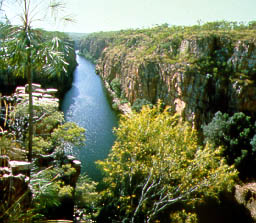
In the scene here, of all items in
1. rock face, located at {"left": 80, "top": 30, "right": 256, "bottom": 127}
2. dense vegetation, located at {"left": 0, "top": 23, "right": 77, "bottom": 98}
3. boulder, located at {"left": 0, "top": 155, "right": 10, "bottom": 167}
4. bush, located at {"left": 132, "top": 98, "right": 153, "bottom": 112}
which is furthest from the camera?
bush, located at {"left": 132, "top": 98, "right": 153, "bottom": 112}

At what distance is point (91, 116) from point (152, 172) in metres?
26.8

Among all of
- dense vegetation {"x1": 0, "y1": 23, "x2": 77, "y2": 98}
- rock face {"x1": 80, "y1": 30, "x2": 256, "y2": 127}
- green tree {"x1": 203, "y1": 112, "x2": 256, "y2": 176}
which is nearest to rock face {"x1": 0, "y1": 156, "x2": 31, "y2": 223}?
dense vegetation {"x1": 0, "y1": 23, "x2": 77, "y2": 98}

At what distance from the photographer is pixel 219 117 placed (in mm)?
23906

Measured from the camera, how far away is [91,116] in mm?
38969

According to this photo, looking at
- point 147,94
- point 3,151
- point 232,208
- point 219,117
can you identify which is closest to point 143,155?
point 3,151

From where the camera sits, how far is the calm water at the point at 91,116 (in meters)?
25.5

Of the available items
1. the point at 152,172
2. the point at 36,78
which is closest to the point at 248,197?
the point at 152,172

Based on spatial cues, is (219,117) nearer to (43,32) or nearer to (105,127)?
(105,127)

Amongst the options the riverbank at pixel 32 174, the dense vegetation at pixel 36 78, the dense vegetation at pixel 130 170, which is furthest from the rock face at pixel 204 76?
the riverbank at pixel 32 174

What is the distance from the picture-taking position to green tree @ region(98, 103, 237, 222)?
12836 mm

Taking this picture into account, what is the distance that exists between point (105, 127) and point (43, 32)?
26266 millimetres

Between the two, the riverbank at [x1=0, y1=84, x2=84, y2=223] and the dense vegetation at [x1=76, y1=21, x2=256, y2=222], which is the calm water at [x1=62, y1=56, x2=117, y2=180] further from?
the riverbank at [x1=0, y1=84, x2=84, y2=223]

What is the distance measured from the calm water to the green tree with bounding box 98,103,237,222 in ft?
27.5

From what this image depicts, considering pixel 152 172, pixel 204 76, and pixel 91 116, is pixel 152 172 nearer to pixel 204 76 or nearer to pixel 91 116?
pixel 204 76
